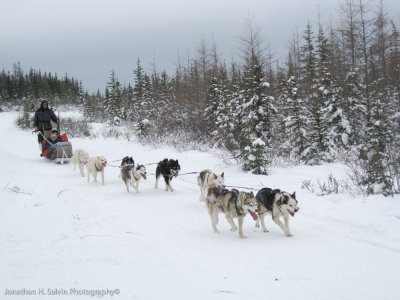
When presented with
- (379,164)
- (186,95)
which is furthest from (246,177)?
(186,95)

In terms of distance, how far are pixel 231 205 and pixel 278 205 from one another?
2.72 feet

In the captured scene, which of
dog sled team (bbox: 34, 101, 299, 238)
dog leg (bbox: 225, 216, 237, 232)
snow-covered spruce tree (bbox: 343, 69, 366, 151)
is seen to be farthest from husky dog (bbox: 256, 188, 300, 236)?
snow-covered spruce tree (bbox: 343, 69, 366, 151)

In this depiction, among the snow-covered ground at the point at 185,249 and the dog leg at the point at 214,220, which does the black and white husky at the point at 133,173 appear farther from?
the dog leg at the point at 214,220

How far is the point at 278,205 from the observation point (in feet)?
16.4

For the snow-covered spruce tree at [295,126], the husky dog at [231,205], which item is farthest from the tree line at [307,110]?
the husky dog at [231,205]

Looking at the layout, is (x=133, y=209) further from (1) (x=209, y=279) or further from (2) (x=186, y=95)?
(2) (x=186, y=95)

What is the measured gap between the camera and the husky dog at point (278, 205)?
16.0 feet

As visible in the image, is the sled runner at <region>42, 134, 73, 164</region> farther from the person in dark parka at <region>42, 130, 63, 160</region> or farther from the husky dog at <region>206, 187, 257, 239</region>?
the husky dog at <region>206, 187, 257, 239</region>

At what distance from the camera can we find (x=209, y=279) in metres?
3.48

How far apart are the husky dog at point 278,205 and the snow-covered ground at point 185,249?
28 centimetres

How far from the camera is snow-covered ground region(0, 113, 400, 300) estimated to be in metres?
3.22

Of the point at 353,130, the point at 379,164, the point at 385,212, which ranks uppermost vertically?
the point at 353,130

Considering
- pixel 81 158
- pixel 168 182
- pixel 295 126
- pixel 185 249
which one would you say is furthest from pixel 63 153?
pixel 295 126

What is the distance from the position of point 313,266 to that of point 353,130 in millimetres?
15361
